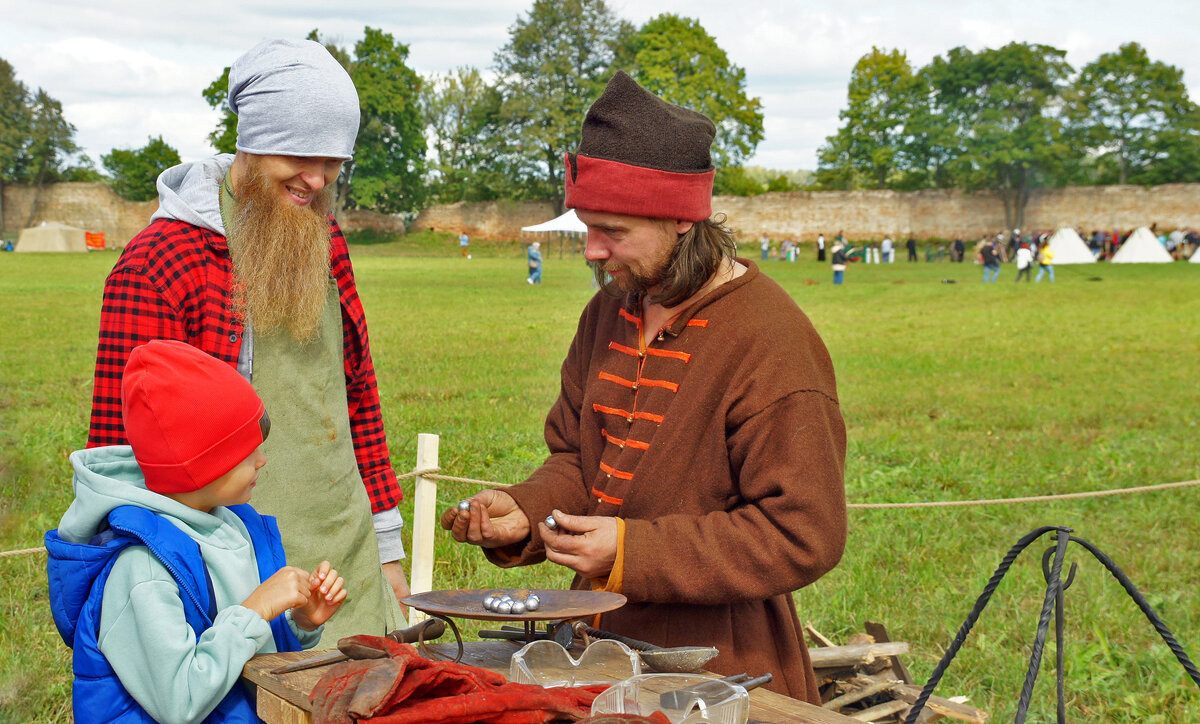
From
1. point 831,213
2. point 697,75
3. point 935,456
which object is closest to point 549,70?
point 697,75

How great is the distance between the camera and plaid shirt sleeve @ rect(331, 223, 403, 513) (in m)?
2.57

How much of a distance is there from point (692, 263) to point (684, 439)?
1.11 ft

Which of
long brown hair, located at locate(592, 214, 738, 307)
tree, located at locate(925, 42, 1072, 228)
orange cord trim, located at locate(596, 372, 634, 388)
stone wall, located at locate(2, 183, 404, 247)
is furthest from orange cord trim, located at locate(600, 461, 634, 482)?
tree, located at locate(925, 42, 1072, 228)

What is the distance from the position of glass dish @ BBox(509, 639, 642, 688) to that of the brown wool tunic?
157 mm

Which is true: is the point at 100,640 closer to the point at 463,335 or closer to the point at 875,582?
the point at 875,582

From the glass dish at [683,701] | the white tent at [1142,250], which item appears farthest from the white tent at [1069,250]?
the glass dish at [683,701]

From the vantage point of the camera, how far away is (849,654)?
342 centimetres

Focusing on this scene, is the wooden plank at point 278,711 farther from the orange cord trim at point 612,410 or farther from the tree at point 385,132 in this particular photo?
the tree at point 385,132

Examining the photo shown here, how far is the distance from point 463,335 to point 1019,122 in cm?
4853

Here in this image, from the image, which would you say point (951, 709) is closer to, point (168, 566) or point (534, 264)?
point (168, 566)

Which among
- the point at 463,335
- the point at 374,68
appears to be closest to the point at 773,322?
the point at 463,335

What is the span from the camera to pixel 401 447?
7.10 metres

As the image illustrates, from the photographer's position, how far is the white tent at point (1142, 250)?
40219mm

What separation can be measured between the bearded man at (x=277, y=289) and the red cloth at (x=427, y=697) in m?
0.96
